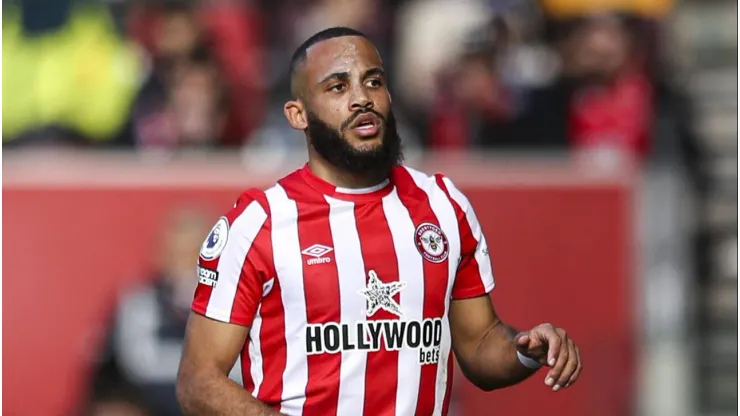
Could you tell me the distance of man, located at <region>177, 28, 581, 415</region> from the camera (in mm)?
4535

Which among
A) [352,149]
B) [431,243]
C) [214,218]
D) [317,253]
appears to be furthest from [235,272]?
[214,218]

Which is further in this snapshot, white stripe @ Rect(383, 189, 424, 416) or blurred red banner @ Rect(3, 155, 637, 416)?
blurred red banner @ Rect(3, 155, 637, 416)

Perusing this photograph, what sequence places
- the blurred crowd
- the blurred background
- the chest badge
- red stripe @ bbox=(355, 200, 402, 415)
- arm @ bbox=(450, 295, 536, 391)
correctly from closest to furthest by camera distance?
red stripe @ bbox=(355, 200, 402, 415)
the chest badge
arm @ bbox=(450, 295, 536, 391)
the blurred background
the blurred crowd

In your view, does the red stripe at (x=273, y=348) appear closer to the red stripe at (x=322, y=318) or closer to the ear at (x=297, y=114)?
the red stripe at (x=322, y=318)

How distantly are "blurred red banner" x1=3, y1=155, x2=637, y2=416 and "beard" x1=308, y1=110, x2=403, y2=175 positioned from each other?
4302mm

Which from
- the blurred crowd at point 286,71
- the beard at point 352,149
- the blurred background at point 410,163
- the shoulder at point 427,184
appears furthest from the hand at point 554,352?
the blurred crowd at point 286,71

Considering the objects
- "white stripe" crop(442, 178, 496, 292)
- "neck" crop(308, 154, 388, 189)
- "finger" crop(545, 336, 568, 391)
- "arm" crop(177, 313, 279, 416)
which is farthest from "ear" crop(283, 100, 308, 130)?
"finger" crop(545, 336, 568, 391)

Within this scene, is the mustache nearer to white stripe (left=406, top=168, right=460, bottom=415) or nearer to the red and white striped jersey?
the red and white striped jersey

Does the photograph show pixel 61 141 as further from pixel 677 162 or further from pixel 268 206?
pixel 268 206

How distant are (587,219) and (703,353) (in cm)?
136

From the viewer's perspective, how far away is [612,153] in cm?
943

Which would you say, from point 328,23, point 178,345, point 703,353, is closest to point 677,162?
point 703,353

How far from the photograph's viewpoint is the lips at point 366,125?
458 centimetres

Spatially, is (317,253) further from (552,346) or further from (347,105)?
(552,346)
